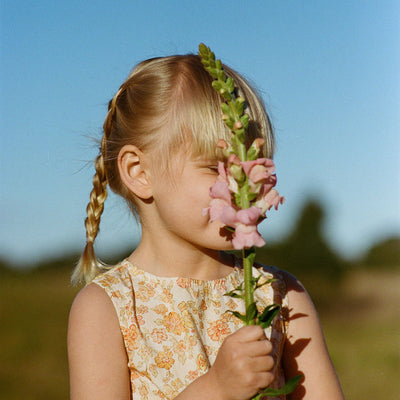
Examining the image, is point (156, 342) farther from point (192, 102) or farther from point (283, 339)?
point (192, 102)

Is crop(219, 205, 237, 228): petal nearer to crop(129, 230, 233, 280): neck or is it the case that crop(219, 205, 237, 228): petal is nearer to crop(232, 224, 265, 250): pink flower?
crop(232, 224, 265, 250): pink flower

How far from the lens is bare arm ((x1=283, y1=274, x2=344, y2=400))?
257 centimetres

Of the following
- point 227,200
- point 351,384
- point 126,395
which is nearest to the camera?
point 227,200

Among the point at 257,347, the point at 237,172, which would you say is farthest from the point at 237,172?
the point at 257,347

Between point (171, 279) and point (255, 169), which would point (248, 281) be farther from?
point (171, 279)

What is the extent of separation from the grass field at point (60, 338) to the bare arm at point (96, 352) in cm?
884

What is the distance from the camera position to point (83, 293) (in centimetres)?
250

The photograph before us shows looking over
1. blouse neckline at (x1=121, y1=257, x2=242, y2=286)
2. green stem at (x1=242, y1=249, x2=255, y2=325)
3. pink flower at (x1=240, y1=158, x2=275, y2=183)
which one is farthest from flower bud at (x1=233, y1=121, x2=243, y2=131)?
blouse neckline at (x1=121, y1=257, x2=242, y2=286)

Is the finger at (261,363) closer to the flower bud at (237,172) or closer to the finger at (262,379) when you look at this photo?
the finger at (262,379)

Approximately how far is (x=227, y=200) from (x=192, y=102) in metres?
0.77

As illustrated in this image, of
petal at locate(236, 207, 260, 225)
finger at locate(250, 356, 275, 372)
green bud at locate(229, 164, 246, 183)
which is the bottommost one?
finger at locate(250, 356, 275, 372)

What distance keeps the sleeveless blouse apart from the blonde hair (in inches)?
13.0

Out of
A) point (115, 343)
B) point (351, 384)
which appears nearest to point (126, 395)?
point (115, 343)

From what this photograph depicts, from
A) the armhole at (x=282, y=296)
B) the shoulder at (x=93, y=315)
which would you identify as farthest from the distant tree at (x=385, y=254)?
the shoulder at (x=93, y=315)
